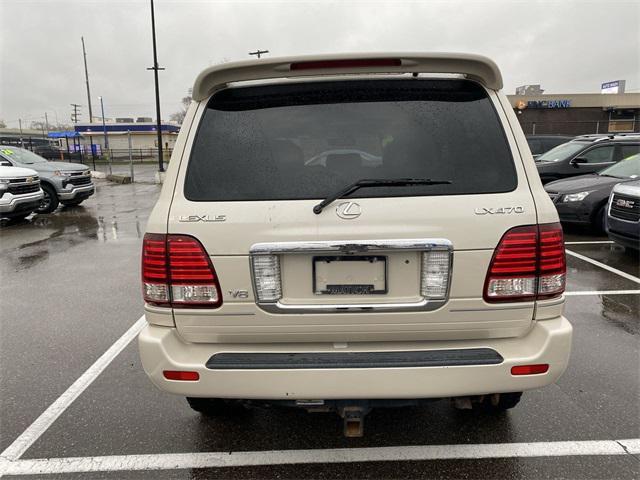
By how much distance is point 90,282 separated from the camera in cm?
614

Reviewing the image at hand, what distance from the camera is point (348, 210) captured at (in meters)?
2.11

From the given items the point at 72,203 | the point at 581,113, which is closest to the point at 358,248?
the point at 72,203

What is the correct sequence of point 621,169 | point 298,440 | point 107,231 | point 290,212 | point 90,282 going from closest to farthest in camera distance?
point 290,212
point 298,440
point 90,282
point 621,169
point 107,231

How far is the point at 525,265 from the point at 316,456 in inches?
60.7

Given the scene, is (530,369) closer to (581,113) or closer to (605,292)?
(605,292)

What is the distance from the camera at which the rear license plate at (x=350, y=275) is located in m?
2.16

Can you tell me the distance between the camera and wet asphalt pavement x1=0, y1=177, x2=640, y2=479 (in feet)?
8.34

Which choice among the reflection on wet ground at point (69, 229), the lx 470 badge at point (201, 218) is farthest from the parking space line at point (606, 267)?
the reflection on wet ground at point (69, 229)

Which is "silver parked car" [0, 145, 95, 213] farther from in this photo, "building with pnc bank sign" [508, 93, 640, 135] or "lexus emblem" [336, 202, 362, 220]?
"building with pnc bank sign" [508, 93, 640, 135]

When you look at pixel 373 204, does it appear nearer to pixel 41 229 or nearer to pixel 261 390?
pixel 261 390

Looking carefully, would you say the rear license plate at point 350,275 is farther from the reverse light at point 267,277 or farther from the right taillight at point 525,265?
the right taillight at point 525,265

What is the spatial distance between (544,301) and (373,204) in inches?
37.1

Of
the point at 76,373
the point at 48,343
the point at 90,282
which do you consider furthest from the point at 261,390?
the point at 90,282

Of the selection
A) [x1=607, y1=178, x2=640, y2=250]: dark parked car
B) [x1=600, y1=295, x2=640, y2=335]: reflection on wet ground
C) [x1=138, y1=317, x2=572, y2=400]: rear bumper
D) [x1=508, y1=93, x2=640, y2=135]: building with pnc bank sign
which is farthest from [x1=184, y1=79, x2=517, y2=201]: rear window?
[x1=508, y1=93, x2=640, y2=135]: building with pnc bank sign
